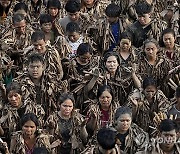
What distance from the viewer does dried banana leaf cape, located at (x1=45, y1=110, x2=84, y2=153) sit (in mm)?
9711

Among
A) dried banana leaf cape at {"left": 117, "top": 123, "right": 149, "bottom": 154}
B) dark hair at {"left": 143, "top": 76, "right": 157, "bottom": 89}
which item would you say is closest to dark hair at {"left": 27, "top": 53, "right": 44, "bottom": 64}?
dark hair at {"left": 143, "top": 76, "right": 157, "bottom": 89}

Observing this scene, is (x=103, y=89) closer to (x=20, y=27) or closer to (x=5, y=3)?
(x=20, y=27)

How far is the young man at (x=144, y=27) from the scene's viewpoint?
460 inches

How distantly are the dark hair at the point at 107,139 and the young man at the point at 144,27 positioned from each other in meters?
2.82

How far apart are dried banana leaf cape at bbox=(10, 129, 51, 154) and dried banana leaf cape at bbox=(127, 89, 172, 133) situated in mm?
1301

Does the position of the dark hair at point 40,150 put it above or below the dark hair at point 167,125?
below

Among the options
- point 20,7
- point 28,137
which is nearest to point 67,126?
point 28,137

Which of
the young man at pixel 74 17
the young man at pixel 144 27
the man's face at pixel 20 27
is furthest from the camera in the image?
the young man at pixel 74 17

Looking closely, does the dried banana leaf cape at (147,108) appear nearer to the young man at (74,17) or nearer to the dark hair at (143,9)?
the dark hair at (143,9)

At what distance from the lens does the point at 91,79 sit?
10586 millimetres

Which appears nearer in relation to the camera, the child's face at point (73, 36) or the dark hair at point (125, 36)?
the dark hair at point (125, 36)

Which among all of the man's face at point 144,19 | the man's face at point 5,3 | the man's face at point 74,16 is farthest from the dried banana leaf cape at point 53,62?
the man's face at point 5,3

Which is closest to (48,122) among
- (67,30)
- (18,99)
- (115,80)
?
(18,99)

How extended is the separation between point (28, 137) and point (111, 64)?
1678 mm
